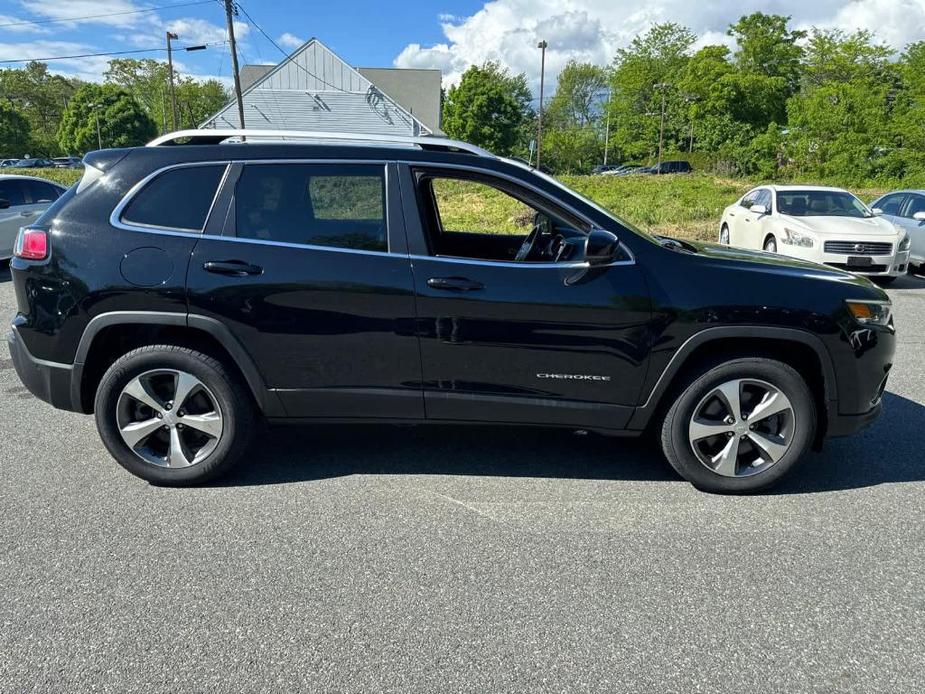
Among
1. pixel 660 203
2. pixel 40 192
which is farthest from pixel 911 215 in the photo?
pixel 40 192

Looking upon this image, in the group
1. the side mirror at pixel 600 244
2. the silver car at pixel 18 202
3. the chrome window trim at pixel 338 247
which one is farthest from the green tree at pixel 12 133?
the side mirror at pixel 600 244

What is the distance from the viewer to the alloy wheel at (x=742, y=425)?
349 centimetres

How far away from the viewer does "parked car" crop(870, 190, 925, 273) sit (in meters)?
11.4

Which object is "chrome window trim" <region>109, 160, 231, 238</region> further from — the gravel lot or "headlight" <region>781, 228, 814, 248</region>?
"headlight" <region>781, 228, 814, 248</region>

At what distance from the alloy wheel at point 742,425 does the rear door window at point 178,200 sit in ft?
8.98

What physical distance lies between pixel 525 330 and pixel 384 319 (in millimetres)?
702

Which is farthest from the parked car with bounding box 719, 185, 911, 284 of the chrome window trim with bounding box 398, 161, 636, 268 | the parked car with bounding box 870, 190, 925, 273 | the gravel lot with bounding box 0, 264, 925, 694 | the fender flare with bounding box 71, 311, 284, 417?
the fender flare with bounding box 71, 311, 284, 417

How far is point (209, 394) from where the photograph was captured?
3.56 m

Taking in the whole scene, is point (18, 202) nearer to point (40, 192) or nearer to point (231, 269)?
point (40, 192)

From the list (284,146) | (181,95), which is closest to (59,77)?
(181,95)

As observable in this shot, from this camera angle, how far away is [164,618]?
8.31ft

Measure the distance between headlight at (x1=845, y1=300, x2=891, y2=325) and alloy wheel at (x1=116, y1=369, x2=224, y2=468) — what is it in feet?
10.9

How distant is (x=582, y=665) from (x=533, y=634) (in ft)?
0.72

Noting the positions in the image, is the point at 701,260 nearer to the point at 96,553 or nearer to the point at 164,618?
the point at 164,618
